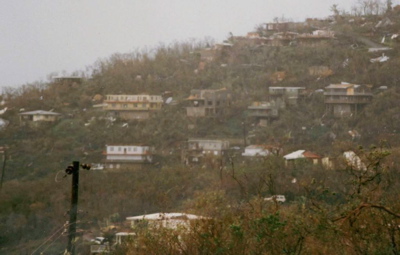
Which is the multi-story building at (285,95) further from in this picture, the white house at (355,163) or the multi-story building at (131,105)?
the white house at (355,163)

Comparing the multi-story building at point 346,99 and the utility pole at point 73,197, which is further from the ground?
the utility pole at point 73,197

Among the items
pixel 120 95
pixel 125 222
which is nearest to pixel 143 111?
pixel 120 95

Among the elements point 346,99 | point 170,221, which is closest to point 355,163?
point 170,221

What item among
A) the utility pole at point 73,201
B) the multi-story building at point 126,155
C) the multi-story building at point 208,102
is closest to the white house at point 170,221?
the utility pole at point 73,201

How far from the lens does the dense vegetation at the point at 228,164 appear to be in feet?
20.0

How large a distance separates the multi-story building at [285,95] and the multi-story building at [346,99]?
94 centimetres

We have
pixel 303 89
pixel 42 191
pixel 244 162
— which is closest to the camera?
pixel 42 191

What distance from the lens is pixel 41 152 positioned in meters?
20.7

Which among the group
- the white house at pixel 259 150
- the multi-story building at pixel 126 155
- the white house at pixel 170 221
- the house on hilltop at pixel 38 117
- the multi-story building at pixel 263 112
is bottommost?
the multi-story building at pixel 126 155

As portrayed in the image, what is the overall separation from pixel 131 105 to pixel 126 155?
3988 mm

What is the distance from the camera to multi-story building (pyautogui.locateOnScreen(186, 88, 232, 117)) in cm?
2264

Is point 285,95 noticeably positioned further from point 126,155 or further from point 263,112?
point 126,155

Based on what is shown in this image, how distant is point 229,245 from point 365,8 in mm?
26000

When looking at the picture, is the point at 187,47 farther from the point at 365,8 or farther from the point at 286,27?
the point at 365,8
